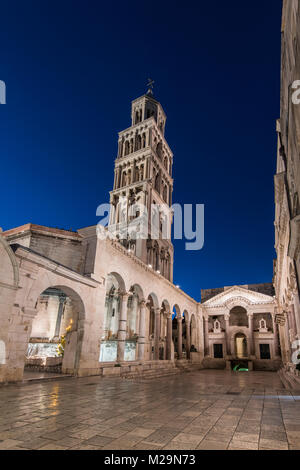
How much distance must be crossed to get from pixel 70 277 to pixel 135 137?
33668 mm

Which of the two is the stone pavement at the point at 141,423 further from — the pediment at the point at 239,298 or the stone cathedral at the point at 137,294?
the pediment at the point at 239,298

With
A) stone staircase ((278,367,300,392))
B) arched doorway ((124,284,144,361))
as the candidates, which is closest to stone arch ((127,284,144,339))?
arched doorway ((124,284,144,361))

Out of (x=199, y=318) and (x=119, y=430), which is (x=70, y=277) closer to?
(x=119, y=430)

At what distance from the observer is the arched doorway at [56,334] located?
565 inches

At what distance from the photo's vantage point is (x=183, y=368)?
82.1ft

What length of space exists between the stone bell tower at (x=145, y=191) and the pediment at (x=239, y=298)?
782 cm

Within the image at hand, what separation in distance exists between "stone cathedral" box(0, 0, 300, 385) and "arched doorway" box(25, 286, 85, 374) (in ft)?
0.24

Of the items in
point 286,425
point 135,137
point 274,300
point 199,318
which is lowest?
point 286,425

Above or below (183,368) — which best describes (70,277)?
above

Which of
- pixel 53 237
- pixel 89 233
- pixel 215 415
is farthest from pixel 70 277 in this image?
pixel 215 415

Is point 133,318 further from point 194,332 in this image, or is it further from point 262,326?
point 262,326

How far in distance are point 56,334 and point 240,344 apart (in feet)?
93.2

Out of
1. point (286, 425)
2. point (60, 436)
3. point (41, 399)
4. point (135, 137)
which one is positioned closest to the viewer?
point (60, 436)

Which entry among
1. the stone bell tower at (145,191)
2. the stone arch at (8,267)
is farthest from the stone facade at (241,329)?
the stone arch at (8,267)
